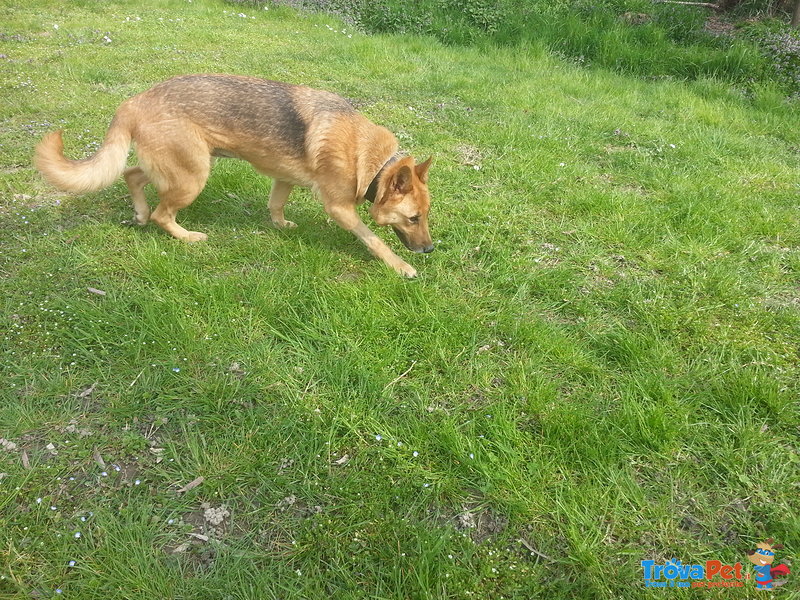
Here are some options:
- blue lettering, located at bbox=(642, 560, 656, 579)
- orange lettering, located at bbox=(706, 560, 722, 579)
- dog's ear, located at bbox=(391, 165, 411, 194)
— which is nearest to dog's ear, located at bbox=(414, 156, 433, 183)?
dog's ear, located at bbox=(391, 165, 411, 194)

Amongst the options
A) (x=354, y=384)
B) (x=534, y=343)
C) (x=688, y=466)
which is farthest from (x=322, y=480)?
(x=688, y=466)

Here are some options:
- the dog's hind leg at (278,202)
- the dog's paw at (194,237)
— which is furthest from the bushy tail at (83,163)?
the dog's hind leg at (278,202)

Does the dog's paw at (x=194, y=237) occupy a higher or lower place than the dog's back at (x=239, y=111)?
lower

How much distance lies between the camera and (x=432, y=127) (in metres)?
6.78

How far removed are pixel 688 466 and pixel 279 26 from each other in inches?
475

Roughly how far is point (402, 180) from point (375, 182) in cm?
28

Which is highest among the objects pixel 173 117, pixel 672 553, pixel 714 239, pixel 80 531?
pixel 173 117

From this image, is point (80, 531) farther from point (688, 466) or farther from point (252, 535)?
point (688, 466)

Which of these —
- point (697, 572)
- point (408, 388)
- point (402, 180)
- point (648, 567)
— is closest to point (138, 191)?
point (402, 180)

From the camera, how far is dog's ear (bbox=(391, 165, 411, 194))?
3.78 m

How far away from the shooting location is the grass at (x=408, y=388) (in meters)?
2.21

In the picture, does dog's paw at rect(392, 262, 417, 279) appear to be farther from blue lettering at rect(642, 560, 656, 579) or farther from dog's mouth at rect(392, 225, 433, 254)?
blue lettering at rect(642, 560, 656, 579)

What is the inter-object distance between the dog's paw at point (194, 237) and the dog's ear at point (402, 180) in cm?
175

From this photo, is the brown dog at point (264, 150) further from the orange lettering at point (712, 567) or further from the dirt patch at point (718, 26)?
the dirt patch at point (718, 26)
